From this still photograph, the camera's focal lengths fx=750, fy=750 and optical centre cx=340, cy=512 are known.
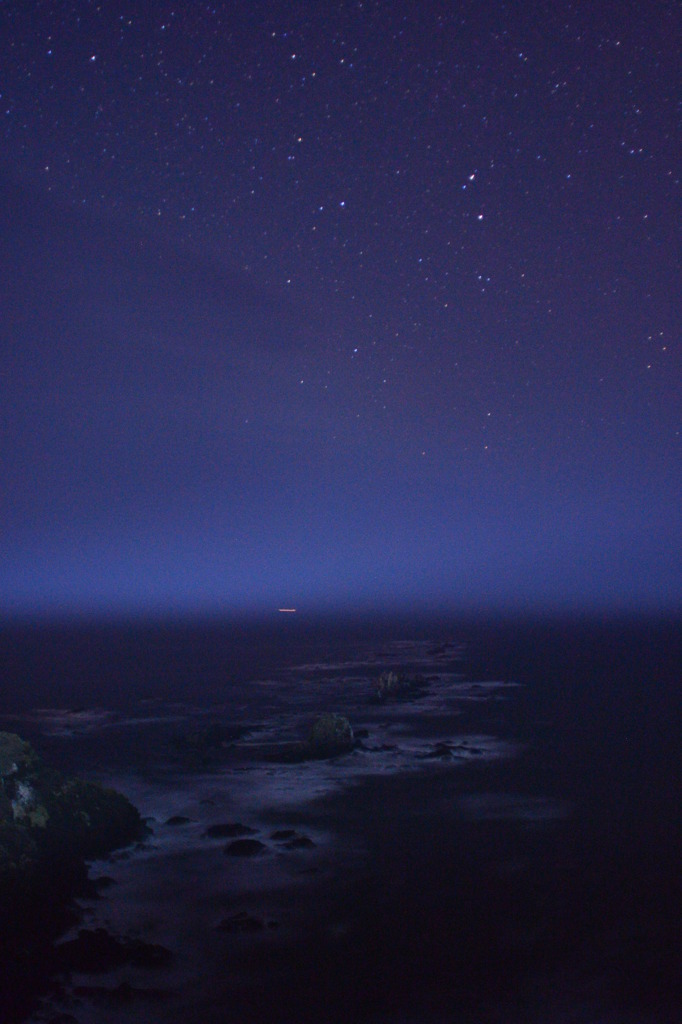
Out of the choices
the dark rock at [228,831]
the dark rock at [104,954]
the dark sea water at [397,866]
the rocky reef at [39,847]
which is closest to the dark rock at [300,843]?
the dark sea water at [397,866]

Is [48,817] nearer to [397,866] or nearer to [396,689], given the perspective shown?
[397,866]

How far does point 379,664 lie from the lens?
83375 millimetres

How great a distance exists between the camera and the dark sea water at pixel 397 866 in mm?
14633

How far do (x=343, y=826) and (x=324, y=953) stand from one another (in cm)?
865

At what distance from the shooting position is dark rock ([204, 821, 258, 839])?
2350 cm

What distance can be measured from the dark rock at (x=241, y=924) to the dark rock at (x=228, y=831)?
5841mm

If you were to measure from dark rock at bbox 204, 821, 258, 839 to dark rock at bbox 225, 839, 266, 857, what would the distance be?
30.4 inches

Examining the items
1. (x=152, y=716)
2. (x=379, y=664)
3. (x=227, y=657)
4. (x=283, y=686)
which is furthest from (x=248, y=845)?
(x=227, y=657)

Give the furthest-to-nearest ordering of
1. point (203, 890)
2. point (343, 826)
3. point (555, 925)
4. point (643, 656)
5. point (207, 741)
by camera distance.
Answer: point (643, 656) → point (207, 741) → point (343, 826) → point (203, 890) → point (555, 925)

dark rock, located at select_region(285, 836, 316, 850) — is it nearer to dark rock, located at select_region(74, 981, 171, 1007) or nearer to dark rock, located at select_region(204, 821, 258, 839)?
dark rock, located at select_region(204, 821, 258, 839)

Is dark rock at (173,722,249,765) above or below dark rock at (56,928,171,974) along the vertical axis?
below

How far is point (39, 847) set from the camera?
62.9ft

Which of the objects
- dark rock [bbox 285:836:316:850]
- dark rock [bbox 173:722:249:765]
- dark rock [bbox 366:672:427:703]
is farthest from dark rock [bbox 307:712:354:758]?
dark rock [bbox 366:672:427:703]

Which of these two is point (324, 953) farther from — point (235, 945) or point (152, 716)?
point (152, 716)
